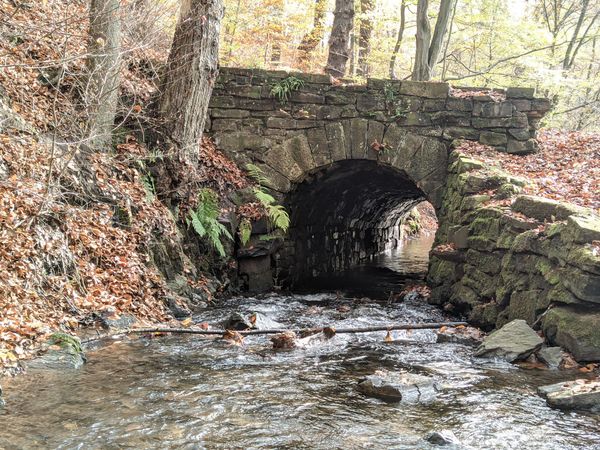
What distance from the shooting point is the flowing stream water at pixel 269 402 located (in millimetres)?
3670

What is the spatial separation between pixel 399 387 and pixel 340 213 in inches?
399

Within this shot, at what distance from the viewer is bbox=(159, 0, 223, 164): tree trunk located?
8906mm

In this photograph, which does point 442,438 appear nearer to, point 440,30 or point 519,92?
point 519,92

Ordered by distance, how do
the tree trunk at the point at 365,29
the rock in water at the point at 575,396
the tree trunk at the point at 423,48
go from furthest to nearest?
the tree trunk at the point at 365,29
the tree trunk at the point at 423,48
the rock in water at the point at 575,396

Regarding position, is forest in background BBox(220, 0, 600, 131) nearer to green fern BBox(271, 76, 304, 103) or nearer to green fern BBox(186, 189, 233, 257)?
green fern BBox(271, 76, 304, 103)

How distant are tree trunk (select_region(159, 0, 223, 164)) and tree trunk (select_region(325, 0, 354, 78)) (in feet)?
14.8

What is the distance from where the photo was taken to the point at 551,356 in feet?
18.2

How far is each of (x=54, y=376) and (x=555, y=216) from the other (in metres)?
5.63

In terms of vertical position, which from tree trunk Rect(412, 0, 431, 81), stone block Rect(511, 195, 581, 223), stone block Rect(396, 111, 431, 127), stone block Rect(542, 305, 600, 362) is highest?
tree trunk Rect(412, 0, 431, 81)

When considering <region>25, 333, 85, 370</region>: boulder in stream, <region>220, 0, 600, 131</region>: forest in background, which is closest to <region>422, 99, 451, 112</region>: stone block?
<region>220, 0, 600, 131</region>: forest in background

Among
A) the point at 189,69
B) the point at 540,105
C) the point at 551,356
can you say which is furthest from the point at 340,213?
the point at 551,356

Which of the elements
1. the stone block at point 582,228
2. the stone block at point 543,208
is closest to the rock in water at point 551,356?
the stone block at point 582,228

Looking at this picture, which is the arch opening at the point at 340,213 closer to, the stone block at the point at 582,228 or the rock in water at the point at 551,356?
the stone block at the point at 582,228

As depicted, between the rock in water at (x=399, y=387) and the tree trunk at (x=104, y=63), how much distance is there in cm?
513
